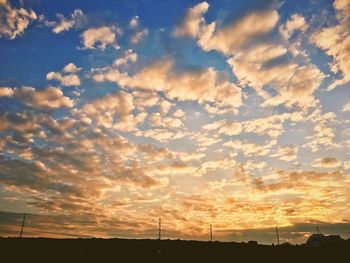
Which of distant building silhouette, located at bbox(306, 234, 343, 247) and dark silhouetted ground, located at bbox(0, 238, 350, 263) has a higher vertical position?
distant building silhouette, located at bbox(306, 234, 343, 247)

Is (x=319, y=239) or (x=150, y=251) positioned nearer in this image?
(x=150, y=251)

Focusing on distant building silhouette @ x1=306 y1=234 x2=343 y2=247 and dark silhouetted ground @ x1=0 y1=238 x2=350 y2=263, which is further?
distant building silhouette @ x1=306 y1=234 x2=343 y2=247

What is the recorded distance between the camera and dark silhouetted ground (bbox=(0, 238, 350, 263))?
73.1 feet

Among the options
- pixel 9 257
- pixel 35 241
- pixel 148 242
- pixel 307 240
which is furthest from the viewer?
pixel 307 240

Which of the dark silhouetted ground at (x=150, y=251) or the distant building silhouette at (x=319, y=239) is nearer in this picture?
the dark silhouetted ground at (x=150, y=251)

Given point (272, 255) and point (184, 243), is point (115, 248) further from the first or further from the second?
point (272, 255)

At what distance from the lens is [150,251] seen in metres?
24.5

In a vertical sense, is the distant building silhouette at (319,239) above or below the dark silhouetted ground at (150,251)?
above

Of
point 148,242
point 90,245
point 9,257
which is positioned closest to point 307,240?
point 148,242

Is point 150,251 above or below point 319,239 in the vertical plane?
below

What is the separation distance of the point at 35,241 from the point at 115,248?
572 centimetres

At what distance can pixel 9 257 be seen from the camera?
856 inches

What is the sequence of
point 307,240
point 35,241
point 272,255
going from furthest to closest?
point 307,240 < point 272,255 < point 35,241

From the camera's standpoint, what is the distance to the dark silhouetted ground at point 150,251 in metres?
22.3
